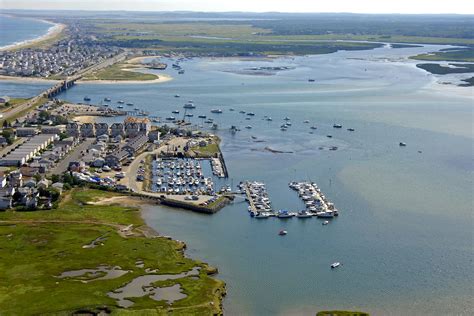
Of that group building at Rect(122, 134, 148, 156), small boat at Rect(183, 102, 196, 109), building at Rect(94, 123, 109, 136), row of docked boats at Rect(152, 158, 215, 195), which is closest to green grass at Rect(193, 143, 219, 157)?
row of docked boats at Rect(152, 158, 215, 195)

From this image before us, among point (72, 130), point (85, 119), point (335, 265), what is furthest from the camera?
point (85, 119)

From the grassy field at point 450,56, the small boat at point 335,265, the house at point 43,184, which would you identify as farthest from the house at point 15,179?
the grassy field at point 450,56

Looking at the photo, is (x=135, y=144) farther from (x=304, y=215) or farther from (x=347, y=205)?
(x=347, y=205)

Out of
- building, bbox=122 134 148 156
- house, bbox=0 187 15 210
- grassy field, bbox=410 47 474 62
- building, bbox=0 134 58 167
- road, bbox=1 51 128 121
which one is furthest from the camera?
grassy field, bbox=410 47 474 62

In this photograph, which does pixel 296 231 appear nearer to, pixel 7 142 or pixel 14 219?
pixel 14 219

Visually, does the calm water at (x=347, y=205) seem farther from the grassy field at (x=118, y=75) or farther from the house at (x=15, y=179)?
the house at (x=15, y=179)

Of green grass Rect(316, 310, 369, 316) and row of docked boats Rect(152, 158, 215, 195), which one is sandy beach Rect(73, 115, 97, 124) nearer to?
row of docked boats Rect(152, 158, 215, 195)

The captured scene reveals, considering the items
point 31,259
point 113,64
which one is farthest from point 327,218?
point 113,64

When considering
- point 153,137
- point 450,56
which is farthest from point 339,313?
point 450,56
